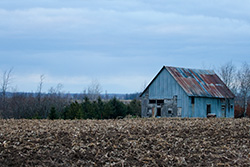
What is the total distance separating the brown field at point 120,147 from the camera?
9.38m

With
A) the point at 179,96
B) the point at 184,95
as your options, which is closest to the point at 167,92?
the point at 179,96

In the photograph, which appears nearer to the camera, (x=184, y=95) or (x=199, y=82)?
(x=184, y=95)

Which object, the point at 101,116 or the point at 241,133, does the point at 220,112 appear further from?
the point at 241,133

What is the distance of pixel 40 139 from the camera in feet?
34.9

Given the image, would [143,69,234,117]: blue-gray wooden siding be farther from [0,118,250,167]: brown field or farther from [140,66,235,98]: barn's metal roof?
[0,118,250,167]: brown field

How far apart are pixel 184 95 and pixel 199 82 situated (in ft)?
10.4

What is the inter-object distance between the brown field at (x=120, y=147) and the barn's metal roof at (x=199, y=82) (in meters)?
17.8

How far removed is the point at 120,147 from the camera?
1049cm

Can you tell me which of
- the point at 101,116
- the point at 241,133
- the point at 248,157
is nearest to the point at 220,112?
the point at 101,116

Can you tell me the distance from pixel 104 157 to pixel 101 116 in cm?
2735

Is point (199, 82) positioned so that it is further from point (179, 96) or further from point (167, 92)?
point (167, 92)

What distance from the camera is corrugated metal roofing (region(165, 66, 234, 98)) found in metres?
31.2

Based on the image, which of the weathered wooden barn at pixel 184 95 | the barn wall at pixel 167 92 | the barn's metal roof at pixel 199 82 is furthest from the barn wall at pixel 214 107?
the barn wall at pixel 167 92

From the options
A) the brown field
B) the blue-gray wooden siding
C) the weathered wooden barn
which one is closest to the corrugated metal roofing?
the weathered wooden barn
